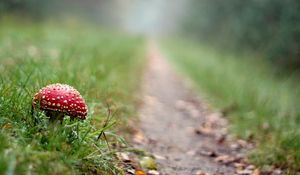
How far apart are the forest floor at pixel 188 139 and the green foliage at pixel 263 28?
11.6ft

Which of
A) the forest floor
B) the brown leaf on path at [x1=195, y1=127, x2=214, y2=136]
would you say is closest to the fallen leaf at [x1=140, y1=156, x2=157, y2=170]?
the forest floor

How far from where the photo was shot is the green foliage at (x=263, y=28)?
10.7 metres

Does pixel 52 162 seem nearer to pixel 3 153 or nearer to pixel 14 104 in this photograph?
pixel 3 153

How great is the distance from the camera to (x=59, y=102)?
3.15 meters

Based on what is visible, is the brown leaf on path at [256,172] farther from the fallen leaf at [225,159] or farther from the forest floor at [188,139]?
the fallen leaf at [225,159]

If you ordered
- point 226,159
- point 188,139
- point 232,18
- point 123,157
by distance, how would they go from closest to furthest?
point 123,157
point 226,159
point 188,139
point 232,18

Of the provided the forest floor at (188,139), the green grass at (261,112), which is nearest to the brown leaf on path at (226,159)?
the forest floor at (188,139)

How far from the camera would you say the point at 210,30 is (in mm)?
22500

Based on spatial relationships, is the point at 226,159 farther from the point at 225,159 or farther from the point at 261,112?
the point at 261,112

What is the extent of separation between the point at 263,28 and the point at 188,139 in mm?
7917

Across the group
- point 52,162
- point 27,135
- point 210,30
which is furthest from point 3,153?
point 210,30

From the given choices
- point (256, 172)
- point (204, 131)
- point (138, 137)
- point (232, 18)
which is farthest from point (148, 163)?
point (232, 18)

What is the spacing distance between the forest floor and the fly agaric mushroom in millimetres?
1258

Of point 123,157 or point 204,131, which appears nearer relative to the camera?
point 123,157
